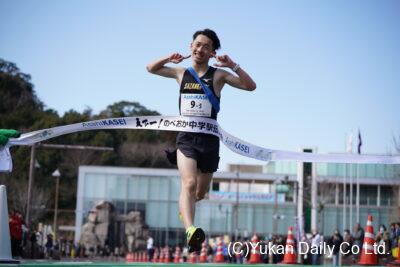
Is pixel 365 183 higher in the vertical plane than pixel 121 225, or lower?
higher

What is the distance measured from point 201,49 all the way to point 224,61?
30 centimetres

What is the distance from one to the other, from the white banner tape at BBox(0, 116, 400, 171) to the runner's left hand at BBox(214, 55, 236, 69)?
0.64 metres

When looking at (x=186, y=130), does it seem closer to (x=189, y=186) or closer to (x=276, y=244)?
(x=189, y=186)

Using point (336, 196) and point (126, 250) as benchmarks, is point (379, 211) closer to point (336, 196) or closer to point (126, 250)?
point (336, 196)

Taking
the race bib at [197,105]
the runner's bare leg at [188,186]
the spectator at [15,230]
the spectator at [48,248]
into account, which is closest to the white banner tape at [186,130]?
the race bib at [197,105]

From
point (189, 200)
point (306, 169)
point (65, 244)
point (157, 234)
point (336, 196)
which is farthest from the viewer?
point (336, 196)

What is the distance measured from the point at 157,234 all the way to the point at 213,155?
74.1 m

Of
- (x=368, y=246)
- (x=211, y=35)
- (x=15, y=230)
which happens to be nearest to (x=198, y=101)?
(x=211, y=35)

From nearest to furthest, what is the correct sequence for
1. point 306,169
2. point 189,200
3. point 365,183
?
point 189,200
point 306,169
point 365,183

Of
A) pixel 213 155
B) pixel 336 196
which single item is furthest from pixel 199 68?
pixel 336 196

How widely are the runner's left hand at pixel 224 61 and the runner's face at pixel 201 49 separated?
15 cm

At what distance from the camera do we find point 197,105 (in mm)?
8938

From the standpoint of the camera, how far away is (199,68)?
905 centimetres

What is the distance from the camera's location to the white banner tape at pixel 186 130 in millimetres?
8953
